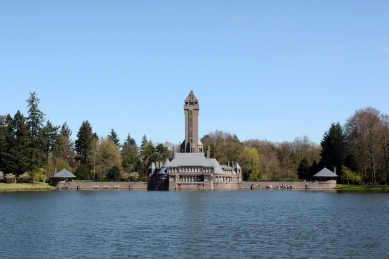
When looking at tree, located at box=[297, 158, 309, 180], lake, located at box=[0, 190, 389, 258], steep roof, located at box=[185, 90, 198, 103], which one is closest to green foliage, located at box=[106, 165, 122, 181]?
steep roof, located at box=[185, 90, 198, 103]

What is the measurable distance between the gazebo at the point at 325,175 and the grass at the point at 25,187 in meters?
57.0

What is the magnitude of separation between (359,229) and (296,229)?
14.8 ft

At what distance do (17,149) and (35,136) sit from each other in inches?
192

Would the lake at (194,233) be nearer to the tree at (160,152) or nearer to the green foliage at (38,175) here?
the green foliage at (38,175)

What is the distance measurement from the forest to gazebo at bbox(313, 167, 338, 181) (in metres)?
1.75

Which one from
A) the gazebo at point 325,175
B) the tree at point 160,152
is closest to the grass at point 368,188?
the gazebo at point 325,175

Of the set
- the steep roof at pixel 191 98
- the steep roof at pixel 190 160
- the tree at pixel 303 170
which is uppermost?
the steep roof at pixel 191 98

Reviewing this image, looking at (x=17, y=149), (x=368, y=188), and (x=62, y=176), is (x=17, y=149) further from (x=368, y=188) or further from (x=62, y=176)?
(x=368, y=188)

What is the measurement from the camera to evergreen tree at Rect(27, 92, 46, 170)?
101062 millimetres

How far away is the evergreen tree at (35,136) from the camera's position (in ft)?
332

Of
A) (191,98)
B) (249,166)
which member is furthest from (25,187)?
(249,166)

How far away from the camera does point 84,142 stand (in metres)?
133

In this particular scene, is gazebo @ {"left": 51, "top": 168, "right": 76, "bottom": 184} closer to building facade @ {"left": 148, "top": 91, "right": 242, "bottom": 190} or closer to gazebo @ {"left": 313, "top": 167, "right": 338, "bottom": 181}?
building facade @ {"left": 148, "top": 91, "right": 242, "bottom": 190}

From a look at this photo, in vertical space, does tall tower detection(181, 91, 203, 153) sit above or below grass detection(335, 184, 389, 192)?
above
